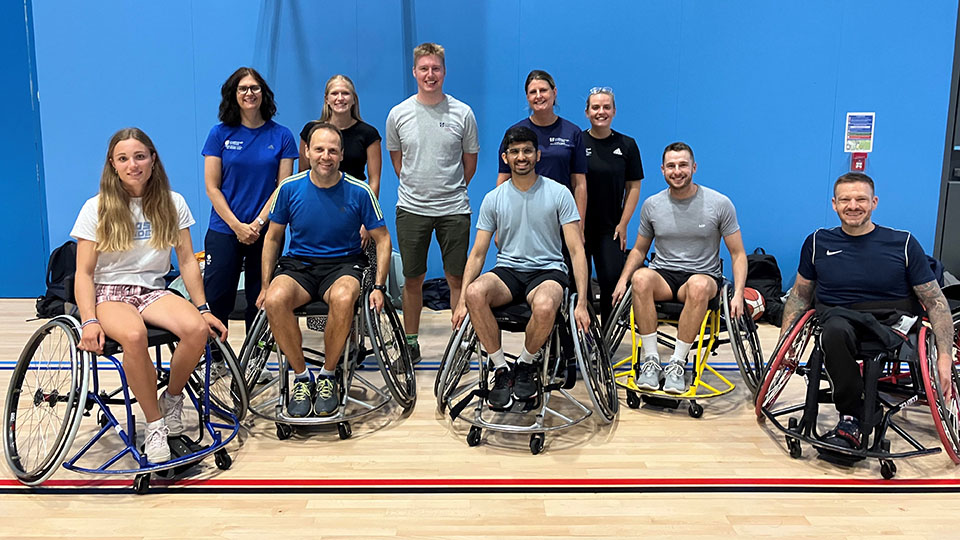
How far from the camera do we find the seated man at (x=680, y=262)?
293cm

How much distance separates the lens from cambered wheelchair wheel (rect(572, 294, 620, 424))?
8.71 feet

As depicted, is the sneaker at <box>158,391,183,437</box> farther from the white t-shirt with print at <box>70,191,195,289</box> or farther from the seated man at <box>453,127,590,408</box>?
the seated man at <box>453,127,590,408</box>

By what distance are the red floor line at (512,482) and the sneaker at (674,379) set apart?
55cm

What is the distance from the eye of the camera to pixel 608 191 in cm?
337

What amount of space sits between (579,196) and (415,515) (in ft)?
5.32

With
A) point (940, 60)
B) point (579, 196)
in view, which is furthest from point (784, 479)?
point (940, 60)

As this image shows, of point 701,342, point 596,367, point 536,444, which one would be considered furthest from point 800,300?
point 536,444

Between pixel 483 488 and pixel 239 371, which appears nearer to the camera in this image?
pixel 483 488

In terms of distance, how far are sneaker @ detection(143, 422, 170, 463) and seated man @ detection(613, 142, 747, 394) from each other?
1752mm

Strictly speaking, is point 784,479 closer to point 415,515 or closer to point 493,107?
point 415,515

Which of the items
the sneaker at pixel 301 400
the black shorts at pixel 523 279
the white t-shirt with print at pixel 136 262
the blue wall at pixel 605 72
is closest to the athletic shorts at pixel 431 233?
the black shorts at pixel 523 279

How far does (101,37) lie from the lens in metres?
4.74

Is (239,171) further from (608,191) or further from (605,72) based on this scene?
(605,72)

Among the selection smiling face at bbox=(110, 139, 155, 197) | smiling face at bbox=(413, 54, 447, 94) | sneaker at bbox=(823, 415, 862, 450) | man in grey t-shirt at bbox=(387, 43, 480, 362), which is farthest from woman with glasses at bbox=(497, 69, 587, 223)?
smiling face at bbox=(110, 139, 155, 197)
